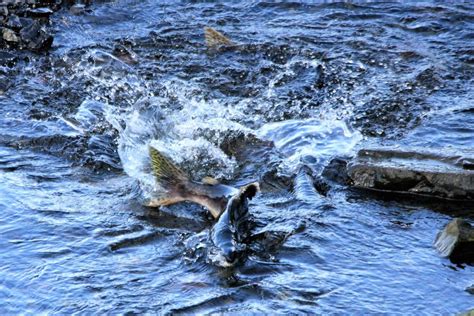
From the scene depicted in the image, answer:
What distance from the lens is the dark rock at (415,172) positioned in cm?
557

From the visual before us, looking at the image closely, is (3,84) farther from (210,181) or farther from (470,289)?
(470,289)

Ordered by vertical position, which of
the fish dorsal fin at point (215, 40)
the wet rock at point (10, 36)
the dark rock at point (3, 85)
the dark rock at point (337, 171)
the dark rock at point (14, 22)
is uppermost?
the dark rock at point (14, 22)

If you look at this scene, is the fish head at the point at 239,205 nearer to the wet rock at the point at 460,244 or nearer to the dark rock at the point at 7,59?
the wet rock at the point at 460,244

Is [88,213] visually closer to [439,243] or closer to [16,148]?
[16,148]

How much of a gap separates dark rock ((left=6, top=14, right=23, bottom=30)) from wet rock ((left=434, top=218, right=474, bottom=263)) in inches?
239

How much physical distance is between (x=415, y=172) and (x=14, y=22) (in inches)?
217

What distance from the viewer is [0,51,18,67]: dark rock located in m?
8.73

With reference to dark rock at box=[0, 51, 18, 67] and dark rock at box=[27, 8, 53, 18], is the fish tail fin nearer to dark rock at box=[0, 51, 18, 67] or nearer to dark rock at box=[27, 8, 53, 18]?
dark rock at box=[0, 51, 18, 67]

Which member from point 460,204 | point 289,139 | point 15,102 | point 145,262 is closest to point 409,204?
point 460,204

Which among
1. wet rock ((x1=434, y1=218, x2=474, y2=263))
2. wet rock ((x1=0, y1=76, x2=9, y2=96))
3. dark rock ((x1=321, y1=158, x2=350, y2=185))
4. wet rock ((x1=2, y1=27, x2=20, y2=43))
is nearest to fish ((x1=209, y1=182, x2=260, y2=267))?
dark rock ((x1=321, y1=158, x2=350, y2=185))

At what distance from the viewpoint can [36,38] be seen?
9.11m

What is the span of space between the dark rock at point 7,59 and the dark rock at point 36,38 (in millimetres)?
257

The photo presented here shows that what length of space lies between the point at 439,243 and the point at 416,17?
5.00 meters

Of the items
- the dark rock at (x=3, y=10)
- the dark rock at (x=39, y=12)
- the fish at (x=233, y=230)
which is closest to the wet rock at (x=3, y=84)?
the dark rock at (x=3, y=10)
